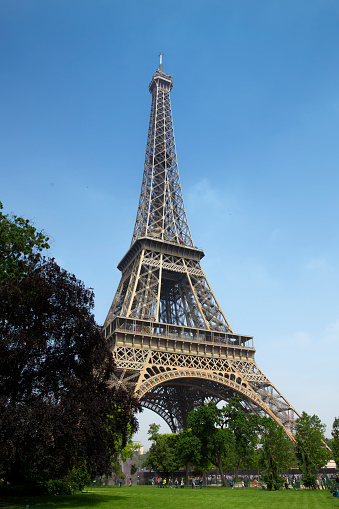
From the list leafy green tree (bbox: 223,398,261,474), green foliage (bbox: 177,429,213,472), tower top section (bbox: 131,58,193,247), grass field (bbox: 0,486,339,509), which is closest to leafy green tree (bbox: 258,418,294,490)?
leafy green tree (bbox: 223,398,261,474)

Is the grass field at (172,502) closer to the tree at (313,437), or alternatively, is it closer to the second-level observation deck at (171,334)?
the tree at (313,437)

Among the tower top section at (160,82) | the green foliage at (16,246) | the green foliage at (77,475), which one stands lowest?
the green foliage at (77,475)

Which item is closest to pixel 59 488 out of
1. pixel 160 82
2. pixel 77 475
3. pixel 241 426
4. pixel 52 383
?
pixel 77 475

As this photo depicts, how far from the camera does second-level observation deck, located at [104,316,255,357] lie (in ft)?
135

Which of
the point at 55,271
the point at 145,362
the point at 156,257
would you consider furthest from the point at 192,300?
the point at 55,271

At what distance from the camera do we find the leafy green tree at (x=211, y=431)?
38188 millimetres

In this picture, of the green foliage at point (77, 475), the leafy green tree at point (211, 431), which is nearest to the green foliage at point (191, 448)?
the leafy green tree at point (211, 431)

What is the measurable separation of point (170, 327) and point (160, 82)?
50990 mm

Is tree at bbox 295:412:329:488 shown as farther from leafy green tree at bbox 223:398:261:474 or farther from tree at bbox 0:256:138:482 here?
tree at bbox 0:256:138:482

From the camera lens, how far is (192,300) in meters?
50.8

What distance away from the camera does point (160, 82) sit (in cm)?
7462

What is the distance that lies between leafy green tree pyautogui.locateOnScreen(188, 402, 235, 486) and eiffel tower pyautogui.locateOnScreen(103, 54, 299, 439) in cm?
331

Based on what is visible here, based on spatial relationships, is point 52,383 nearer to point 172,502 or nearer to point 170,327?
point 172,502

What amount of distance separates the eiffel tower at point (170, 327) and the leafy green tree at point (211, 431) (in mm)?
3314
